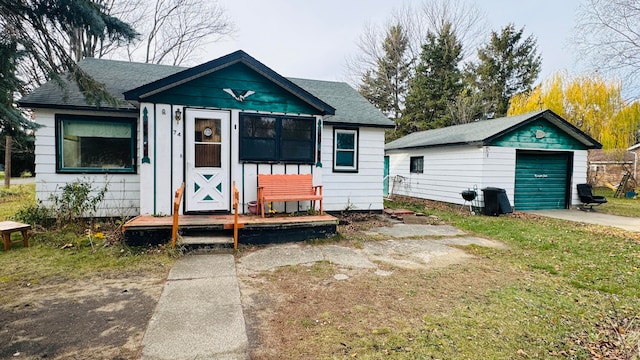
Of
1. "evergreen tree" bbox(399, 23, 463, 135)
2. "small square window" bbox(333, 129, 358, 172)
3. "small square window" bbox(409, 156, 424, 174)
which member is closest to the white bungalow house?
"small square window" bbox(333, 129, 358, 172)

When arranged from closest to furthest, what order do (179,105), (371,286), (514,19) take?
1. (371,286)
2. (179,105)
3. (514,19)

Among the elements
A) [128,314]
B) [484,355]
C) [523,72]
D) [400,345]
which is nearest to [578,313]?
[484,355]

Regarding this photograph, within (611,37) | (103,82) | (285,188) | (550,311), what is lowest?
(550,311)

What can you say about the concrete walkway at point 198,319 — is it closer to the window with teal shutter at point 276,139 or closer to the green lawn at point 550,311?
the green lawn at point 550,311

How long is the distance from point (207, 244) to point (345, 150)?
199 inches

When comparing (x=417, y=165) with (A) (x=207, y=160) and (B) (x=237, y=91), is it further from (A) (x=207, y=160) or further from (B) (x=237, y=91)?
(A) (x=207, y=160)

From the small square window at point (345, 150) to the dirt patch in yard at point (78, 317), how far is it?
5922 mm

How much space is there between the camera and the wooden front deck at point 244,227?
5512mm

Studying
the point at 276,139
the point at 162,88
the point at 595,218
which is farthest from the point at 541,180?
the point at 162,88

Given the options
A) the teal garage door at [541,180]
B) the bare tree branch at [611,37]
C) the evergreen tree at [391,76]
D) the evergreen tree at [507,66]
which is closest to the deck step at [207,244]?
the teal garage door at [541,180]

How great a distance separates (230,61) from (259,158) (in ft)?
6.78

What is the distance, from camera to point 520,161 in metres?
11.7

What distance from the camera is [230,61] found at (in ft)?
21.8

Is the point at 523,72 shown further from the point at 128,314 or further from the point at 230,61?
the point at 128,314
